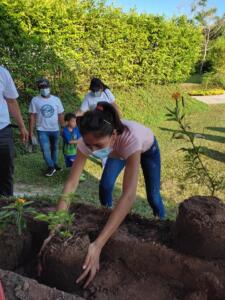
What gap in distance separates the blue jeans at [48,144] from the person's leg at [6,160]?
8.91 ft

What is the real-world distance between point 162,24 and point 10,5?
6.40m

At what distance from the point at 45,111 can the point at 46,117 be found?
10 cm

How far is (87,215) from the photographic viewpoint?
2812 mm

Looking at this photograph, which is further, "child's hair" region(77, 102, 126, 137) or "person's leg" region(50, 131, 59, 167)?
"person's leg" region(50, 131, 59, 167)

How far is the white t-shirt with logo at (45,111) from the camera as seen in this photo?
276 inches

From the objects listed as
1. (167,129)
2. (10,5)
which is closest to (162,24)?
(167,129)

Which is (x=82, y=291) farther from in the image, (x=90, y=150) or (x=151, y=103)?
(x=151, y=103)

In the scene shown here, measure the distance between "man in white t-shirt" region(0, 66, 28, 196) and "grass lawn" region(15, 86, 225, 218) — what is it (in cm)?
56

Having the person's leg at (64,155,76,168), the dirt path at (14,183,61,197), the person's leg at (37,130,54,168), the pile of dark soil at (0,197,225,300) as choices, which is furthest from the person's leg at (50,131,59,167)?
the pile of dark soil at (0,197,225,300)

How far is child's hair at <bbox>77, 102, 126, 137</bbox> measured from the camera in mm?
2360

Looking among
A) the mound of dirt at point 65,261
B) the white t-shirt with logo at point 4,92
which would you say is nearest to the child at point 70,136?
the white t-shirt with logo at point 4,92

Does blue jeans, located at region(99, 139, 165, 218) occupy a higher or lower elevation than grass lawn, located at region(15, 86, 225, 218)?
higher

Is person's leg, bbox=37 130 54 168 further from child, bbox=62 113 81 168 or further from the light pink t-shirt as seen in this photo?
the light pink t-shirt

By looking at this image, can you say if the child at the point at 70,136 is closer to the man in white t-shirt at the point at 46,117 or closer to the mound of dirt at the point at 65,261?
the man in white t-shirt at the point at 46,117
